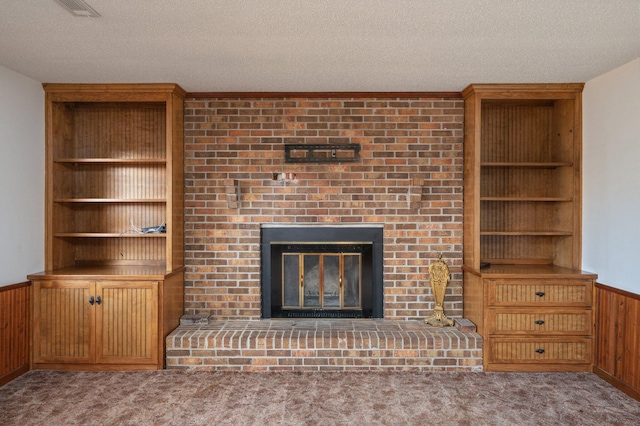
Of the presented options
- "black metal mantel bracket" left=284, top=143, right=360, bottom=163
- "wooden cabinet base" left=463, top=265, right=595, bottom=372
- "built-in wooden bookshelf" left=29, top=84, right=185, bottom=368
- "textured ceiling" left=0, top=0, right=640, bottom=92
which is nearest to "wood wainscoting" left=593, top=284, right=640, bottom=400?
"wooden cabinet base" left=463, top=265, right=595, bottom=372

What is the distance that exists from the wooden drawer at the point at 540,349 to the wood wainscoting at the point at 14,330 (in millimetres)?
3821

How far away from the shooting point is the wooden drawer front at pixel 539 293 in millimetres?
3693

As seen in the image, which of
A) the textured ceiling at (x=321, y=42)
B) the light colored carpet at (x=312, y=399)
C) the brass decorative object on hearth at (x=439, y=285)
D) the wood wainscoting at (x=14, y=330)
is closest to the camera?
the textured ceiling at (x=321, y=42)

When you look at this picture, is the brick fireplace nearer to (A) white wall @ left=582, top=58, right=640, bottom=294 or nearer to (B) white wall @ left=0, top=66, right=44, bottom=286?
(A) white wall @ left=582, top=58, right=640, bottom=294

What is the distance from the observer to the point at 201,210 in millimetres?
4211

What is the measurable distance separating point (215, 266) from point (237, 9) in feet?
8.17

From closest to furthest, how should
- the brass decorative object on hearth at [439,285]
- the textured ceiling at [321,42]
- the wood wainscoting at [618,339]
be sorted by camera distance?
the textured ceiling at [321,42] → the wood wainscoting at [618,339] → the brass decorative object on hearth at [439,285]

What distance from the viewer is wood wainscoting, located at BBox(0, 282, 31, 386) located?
11.1ft

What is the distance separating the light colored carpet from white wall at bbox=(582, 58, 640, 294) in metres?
0.97

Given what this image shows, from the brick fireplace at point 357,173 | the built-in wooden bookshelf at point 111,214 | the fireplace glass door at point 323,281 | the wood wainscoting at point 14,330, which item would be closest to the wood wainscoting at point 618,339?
the brick fireplace at point 357,173

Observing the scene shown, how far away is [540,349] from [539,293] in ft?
1.52

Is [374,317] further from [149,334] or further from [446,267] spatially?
[149,334]

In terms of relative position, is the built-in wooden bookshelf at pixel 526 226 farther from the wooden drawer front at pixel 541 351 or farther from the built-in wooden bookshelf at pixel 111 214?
the built-in wooden bookshelf at pixel 111 214

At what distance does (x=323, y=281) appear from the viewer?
423cm
